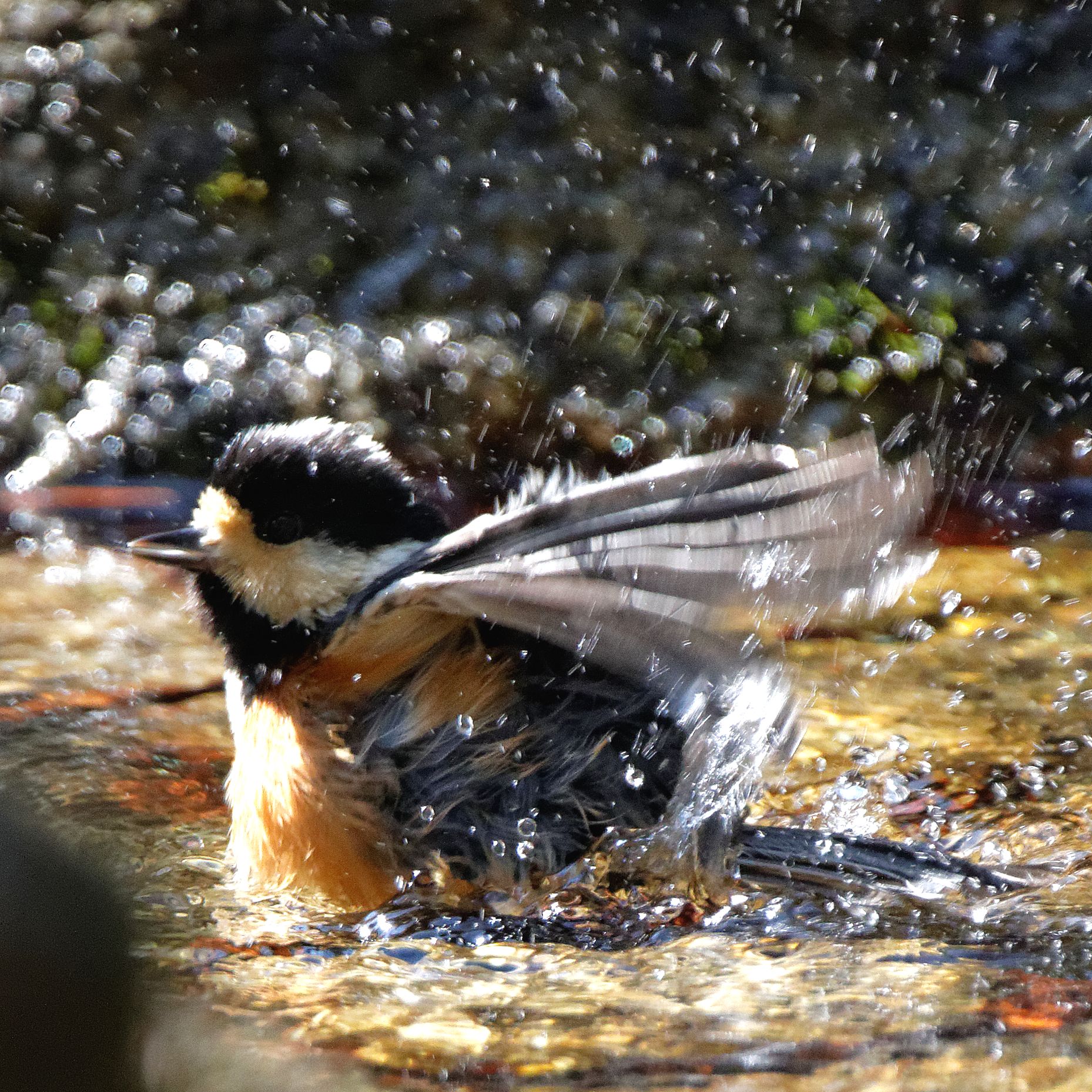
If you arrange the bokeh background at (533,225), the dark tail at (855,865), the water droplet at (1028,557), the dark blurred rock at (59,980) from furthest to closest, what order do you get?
1. the bokeh background at (533,225)
2. the water droplet at (1028,557)
3. the dark tail at (855,865)
4. the dark blurred rock at (59,980)

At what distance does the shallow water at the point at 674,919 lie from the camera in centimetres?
204

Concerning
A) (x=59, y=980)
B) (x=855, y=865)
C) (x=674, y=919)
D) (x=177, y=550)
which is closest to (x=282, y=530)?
(x=177, y=550)

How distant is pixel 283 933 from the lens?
2.90 meters

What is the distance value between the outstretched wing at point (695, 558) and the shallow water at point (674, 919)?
24.0 inches

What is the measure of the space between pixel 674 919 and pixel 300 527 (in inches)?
48.0

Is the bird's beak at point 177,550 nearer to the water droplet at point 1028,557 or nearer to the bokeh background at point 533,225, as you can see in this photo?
the bokeh background at point 533,225

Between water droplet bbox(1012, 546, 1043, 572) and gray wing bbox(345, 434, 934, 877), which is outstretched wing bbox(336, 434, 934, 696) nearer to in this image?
gray wing bbox(345, 434, 934, 877)

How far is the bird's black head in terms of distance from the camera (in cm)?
322

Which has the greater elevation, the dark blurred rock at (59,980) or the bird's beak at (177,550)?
the bird's beak at (177,550)

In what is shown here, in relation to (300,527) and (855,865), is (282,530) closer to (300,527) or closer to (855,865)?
(300,527)

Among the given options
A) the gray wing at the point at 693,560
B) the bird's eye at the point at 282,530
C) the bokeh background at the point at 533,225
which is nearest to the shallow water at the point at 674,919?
the gray wing at the point at 693,560

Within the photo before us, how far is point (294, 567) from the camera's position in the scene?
3.24m

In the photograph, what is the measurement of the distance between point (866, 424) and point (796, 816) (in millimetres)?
2888

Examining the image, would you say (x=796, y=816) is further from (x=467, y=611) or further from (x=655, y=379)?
(x=655, y=379)
